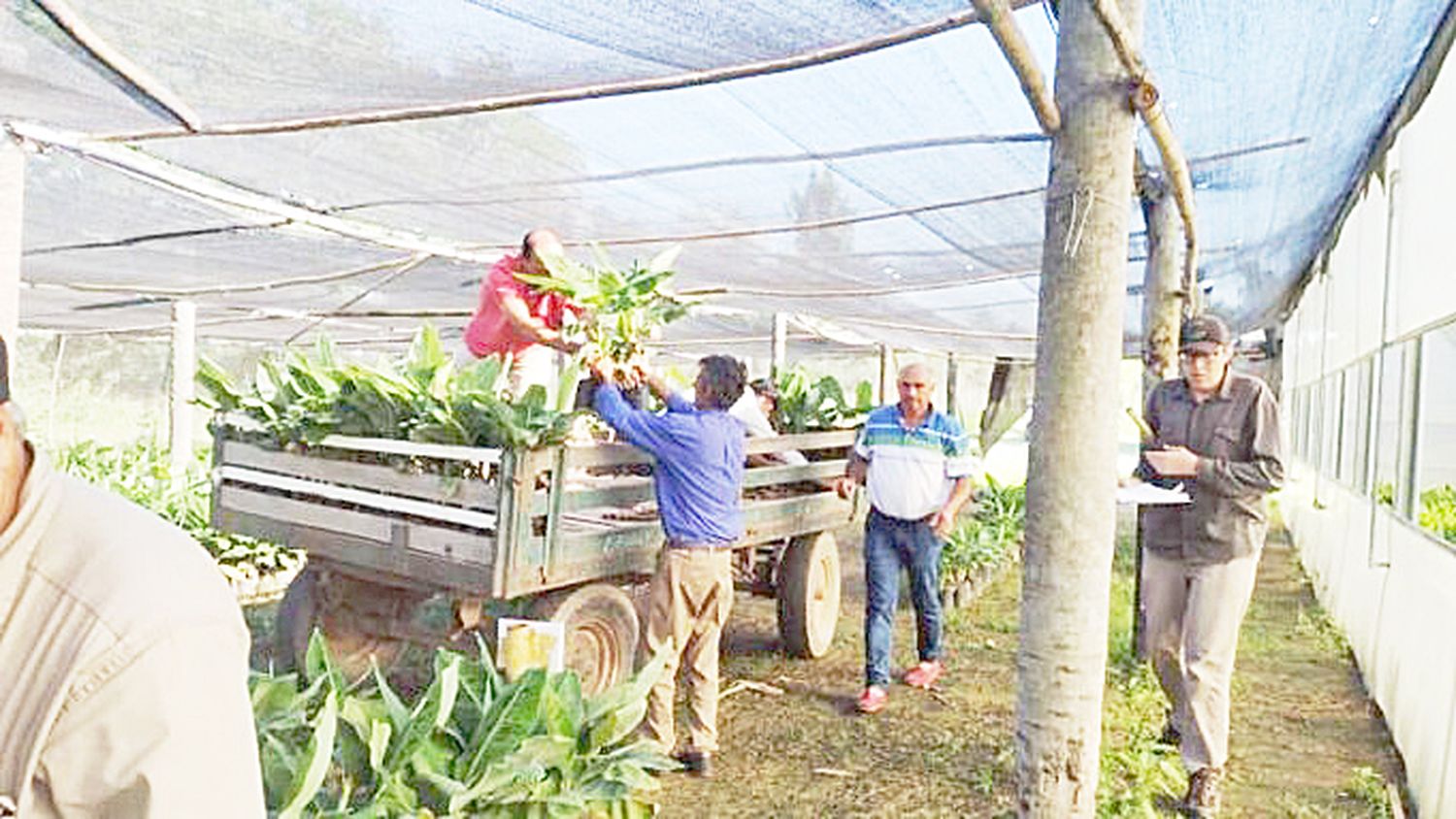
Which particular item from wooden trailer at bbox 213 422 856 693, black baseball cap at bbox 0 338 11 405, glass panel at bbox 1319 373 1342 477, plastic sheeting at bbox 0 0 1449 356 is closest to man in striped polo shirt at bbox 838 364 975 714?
wooden trailer at bbox 213 422 856 693

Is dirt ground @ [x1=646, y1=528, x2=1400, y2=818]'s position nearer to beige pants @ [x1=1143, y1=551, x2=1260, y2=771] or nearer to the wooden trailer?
beige pants @ [x1=1143, y1=551, x2=1260, y2=771]

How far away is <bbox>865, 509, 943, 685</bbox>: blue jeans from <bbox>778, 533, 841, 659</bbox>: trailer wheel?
70 centimetres

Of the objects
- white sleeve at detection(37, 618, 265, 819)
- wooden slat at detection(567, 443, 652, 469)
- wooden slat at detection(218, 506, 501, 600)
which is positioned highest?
wooden slat at detection(567, 443, 652, 469)

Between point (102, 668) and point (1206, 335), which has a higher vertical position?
point (1206, 335)

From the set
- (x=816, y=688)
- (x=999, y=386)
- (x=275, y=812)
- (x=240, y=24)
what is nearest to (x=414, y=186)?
(x=240, y=24)

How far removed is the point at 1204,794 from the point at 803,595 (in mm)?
2791

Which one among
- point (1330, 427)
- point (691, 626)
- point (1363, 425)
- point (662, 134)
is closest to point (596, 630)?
point (691, 626)

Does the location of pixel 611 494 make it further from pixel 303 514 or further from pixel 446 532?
pixel 303 514

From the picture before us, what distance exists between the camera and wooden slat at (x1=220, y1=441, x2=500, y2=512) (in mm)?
4316

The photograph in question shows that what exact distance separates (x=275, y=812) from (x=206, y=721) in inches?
61.9

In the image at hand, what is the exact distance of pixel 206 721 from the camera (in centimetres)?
131

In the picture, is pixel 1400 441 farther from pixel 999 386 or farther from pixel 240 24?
pixel 999 386

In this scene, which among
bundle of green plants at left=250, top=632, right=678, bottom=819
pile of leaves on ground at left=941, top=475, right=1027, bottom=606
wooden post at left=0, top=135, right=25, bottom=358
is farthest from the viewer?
pile of leaves on ground at left=941, top=475, right=1027, bottom=606

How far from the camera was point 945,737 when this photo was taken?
5488mm
